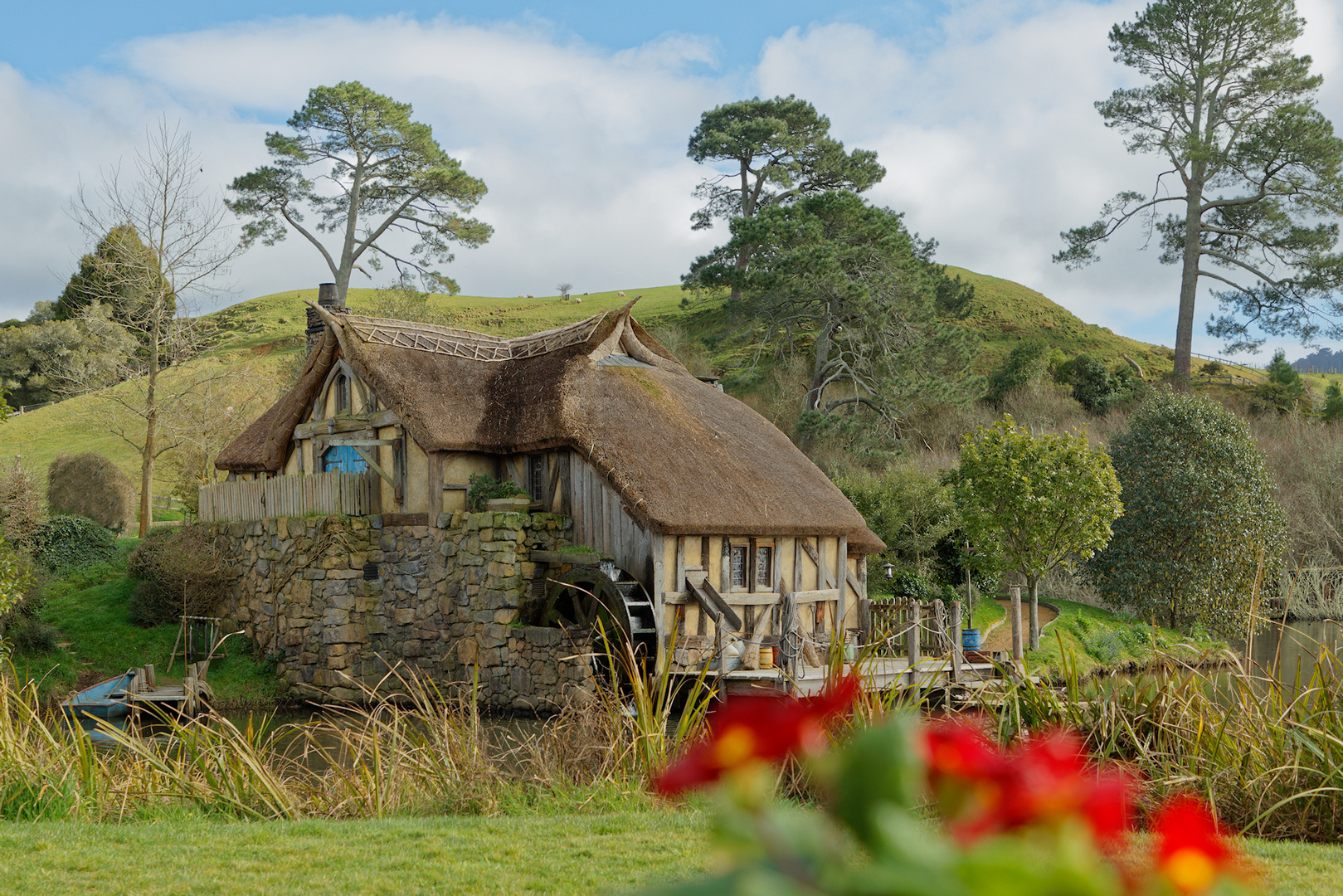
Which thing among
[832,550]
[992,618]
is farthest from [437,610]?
[992,618]

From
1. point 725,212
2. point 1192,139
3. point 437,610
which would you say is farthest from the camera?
point 725,212

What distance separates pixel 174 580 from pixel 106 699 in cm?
546

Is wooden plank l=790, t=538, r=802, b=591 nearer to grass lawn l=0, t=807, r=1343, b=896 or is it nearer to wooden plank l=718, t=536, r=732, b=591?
wooden plank l=718, t=536, r=732, b=591

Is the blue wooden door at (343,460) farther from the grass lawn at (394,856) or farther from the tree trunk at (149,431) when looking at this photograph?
the grass lawn at (394,856)

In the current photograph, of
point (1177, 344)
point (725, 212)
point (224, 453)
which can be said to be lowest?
point (224, 453)

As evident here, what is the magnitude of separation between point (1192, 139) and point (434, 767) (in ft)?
112

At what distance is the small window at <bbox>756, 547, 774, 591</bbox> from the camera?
55.0ft

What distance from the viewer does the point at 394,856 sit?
18.1 feet

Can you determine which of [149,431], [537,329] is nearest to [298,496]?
[149,431]

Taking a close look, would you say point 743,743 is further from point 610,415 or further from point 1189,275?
point 1189,275

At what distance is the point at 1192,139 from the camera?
33.3 metres

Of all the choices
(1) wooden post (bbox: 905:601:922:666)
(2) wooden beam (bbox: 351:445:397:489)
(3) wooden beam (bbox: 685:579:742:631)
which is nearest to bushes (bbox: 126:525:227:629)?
(2) wooden beam (bbox: 351:445:397:489)

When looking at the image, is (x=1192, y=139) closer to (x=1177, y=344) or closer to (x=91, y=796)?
(x=1177, y=344)

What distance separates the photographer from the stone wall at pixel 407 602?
641 inches
